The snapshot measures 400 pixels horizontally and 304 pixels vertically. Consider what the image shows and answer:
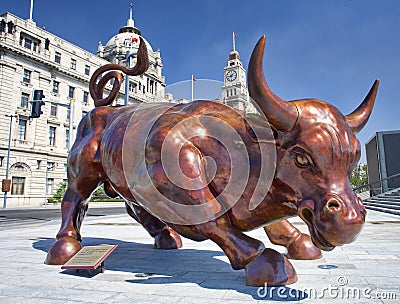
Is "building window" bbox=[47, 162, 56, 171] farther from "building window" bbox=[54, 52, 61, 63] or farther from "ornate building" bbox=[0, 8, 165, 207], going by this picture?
"building window" bbox=[54, 52, 61, 63]

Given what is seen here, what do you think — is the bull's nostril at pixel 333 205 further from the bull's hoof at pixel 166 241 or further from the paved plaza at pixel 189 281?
the bull's hoof at pixel 166 241

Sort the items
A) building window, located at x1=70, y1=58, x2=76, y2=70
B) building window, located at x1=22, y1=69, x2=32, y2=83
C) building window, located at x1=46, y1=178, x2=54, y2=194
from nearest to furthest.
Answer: building window, located at x1=22, y1=69, x2=32, y2=83, building window, located at x1=46, y1=178, x2=54, y2=194, building window, located at x1=70, y1=58, x2=76, y2=70

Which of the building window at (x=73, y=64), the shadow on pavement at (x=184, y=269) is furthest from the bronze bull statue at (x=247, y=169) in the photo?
the building window at (x=73, y=64)

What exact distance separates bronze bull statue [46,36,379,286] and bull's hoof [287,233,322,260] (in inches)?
42.2

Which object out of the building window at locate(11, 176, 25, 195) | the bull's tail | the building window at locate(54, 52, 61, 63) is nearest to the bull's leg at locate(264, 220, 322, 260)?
the bull's tail

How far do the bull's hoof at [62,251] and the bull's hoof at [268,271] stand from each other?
2.08m

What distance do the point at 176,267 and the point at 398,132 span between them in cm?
2064

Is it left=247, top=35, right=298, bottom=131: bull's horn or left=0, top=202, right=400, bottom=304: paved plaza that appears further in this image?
left=0, top=202, right=400, bottom=304: paved plaza

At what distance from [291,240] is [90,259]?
7.10 feet

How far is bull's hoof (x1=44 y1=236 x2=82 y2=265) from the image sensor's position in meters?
3.62

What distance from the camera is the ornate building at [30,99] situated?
3066 cm

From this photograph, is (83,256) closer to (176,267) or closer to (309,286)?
(176,267)

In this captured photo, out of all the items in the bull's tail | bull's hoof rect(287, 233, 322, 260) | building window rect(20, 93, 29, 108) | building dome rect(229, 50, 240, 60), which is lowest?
bull's hoof rect(287, 233, 322, 260)

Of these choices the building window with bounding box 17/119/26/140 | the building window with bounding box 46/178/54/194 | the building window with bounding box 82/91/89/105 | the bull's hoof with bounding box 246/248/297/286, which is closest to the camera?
the bull's hoof with bounding box 246/248/297/286
